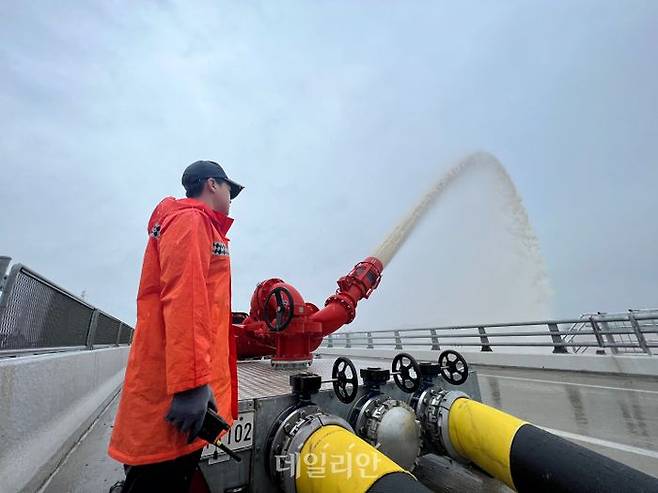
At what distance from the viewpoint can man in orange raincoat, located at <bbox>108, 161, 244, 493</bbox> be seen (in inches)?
56.1

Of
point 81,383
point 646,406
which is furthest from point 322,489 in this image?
point 646,406

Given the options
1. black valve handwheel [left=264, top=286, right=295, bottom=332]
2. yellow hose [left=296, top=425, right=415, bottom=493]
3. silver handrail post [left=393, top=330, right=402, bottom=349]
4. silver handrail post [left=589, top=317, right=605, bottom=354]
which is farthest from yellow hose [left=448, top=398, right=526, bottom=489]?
silver handrail post [left=393, top=330, right=402, bottom=349]

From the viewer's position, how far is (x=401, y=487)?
4.96ft

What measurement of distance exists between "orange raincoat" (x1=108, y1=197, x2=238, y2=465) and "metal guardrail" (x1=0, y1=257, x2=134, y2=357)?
177 centimetres

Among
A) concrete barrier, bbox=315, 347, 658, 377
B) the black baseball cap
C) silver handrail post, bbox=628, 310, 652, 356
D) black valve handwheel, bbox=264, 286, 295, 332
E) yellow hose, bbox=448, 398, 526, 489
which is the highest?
the black baseball cap

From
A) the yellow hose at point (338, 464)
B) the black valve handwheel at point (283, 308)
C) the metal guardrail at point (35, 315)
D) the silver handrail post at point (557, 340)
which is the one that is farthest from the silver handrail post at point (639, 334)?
the metal guardrail at point (35, 315)

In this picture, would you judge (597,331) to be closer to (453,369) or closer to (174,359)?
(453,369)

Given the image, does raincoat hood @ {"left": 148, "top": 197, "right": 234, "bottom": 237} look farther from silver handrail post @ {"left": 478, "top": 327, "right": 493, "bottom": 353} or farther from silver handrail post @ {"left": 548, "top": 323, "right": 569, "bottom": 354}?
silver handrail post @ {"left": 478, "top": 327, "right": 493, "bottom": 353}

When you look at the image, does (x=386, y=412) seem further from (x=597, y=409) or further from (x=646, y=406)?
(x=646, y=406)

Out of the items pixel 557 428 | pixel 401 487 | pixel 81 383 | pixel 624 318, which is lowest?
pixel 557 428

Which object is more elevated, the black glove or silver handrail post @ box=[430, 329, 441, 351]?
silver handrail post @ box=[430, 329, 441, 351]

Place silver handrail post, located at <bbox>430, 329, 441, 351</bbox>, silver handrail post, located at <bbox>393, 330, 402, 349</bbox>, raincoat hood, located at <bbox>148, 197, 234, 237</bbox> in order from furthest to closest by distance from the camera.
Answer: silver handrail post, located at <bbox>393, 330, 402, 349</bbox>
silver handrail post, located at <bbox>430, 329, 441, 351</bbox>
raincoat hood, located at <bbox>148, 197, 234, 237</bbox>

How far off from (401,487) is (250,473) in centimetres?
125

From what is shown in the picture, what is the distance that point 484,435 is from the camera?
91.0 inches
